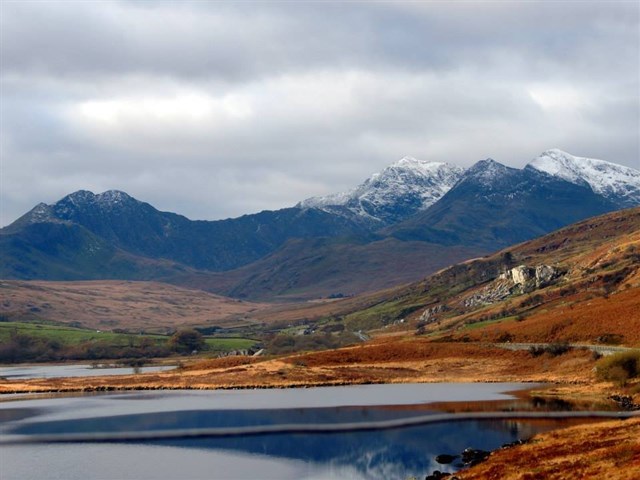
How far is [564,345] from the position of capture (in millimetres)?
153375

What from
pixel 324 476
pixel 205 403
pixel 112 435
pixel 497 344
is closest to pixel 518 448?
pixel 324 476

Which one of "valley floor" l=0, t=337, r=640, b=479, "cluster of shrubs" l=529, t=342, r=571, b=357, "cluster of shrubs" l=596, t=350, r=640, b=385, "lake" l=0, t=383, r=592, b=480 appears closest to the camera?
"lake" l=0, t=383, r=592, b=480

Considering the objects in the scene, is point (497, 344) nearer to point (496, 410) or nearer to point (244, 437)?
point (496, 410)

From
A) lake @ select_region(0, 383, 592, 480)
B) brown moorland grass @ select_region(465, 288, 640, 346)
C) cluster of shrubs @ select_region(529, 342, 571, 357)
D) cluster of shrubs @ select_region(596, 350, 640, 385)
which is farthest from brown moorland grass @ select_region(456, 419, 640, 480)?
cluster of shrubs @ select_region(529, 342, 571, 357)

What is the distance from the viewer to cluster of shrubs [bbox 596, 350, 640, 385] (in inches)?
4456

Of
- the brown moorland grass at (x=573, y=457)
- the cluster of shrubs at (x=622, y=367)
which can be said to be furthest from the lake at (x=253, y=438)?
the cluster of shrubs at (x=622, y=367)

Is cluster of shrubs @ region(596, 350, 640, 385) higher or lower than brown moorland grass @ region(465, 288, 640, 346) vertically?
lower

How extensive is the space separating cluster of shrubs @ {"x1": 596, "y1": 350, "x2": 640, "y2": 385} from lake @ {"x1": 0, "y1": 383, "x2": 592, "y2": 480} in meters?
14.1

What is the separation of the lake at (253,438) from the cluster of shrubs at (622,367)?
1409cm

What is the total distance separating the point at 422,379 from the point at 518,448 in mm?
76339

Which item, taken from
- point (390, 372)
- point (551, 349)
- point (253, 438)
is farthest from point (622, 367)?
point (253, 438)

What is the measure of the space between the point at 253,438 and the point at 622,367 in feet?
174

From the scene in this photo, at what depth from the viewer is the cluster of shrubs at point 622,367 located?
11319 centimetres

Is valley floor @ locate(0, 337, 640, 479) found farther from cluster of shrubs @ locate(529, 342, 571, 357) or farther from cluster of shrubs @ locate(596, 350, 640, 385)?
cluster of shrubs @ locate(596, 350, 640, 385)
